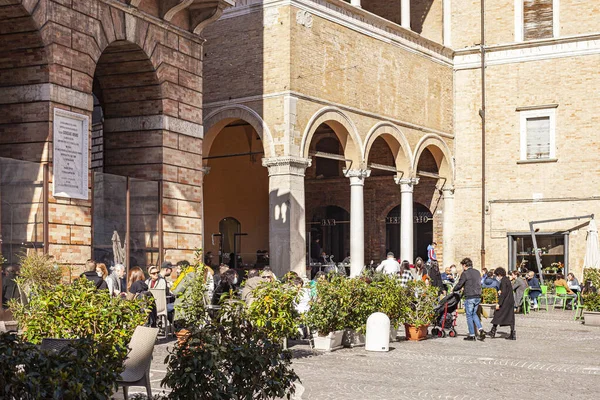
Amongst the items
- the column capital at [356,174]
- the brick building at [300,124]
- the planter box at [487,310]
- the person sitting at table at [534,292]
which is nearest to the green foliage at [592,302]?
the planter box at [487,310]

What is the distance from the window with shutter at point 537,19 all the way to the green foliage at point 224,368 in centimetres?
2421

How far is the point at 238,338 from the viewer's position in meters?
6.92

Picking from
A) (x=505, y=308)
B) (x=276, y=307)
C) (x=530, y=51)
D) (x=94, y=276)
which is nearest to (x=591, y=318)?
(x=505, y=308)

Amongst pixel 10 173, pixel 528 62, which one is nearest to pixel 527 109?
pixel 528 62

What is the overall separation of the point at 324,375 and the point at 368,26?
637 inches

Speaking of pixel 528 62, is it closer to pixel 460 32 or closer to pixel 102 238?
pixel 460 32

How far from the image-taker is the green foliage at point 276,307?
11278 mm

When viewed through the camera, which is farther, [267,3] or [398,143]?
[398,143]

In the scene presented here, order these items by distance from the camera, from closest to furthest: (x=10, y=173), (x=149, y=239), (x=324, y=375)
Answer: (x=324, y=375), (x=10, y=173), (x=149, y=239)

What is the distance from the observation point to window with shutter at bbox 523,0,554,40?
2895 cm

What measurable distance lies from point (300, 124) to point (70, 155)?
30.8 feet

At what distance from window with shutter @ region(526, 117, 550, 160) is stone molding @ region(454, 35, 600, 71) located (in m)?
1.90

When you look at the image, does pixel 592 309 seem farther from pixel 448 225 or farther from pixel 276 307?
pixel 448 225

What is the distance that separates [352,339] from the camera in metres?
13.9
